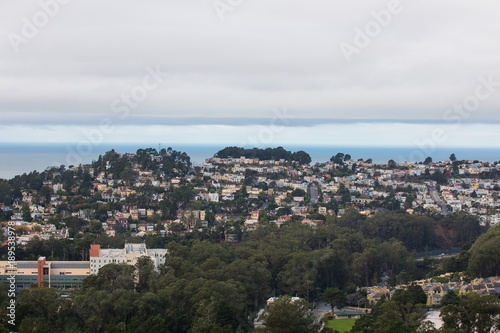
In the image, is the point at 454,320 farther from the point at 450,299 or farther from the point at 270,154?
the point at 270,154

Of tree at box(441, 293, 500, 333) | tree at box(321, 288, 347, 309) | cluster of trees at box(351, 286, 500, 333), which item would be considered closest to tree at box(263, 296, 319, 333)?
cluster of trees at box(351, 286, 500, 333)

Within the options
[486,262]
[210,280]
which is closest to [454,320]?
[210,280]

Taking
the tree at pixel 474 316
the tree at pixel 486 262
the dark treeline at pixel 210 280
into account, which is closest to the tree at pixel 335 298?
the dark treeline at pixel 210 280

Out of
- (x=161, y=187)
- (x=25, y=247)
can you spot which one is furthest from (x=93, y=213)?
(x=25, y=247)

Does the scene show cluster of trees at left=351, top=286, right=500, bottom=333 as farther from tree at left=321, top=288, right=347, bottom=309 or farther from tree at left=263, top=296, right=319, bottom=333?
tree at left=321, top=288, right=347, bottom=309

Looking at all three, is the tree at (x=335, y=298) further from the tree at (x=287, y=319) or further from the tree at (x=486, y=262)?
the tree at (x=486, y=262)

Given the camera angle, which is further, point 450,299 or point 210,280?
point 210,280
